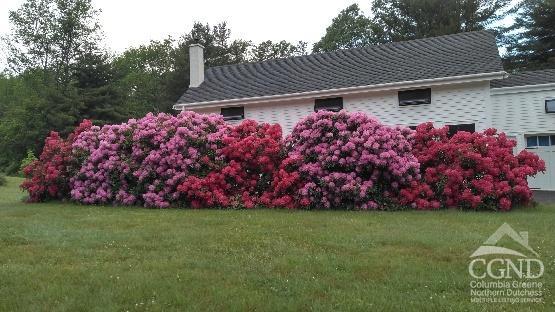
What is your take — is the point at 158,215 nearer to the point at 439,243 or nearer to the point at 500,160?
the point at 439,243

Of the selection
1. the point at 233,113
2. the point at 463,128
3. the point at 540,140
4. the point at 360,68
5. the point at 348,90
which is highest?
the point at 360,68

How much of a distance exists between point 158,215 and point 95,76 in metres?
31.4

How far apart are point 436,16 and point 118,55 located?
1239 inches

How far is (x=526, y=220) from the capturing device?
8.31 m

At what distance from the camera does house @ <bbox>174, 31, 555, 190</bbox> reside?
55.6 ft

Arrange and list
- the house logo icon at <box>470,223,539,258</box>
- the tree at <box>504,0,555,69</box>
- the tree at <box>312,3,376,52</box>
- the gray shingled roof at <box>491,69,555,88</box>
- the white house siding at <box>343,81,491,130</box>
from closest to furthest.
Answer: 1. the house logo icon at <box>470,223,539,258</box>
2. the white house siding at <box>343,81,491,130</box>
3. the gray shingled roof at <box>491,69,555,88</box>
4. the tree at <box>504,0,555,69</box>
5. the tree at <box>312,3,376,52</box>

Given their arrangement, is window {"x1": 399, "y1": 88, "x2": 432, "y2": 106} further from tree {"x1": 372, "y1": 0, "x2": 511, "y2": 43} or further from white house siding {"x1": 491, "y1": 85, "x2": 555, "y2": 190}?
tree {"x1": 372, "y1": 0, "x2": 511, "y2": 43}

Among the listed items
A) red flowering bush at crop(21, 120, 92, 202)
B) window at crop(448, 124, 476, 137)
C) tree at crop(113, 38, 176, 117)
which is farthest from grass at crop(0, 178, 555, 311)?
tree at crop(113, 38, 176, 117)

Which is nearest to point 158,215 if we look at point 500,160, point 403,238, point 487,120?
point 403,238

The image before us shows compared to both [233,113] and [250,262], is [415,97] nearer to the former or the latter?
[233,113]

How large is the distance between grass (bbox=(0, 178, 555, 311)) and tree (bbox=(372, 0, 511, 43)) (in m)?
30.5

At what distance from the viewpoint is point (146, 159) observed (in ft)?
38.5

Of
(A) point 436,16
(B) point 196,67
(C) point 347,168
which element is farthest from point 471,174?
(A) point 436,16

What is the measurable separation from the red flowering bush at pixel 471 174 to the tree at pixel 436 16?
2551 centimetres
